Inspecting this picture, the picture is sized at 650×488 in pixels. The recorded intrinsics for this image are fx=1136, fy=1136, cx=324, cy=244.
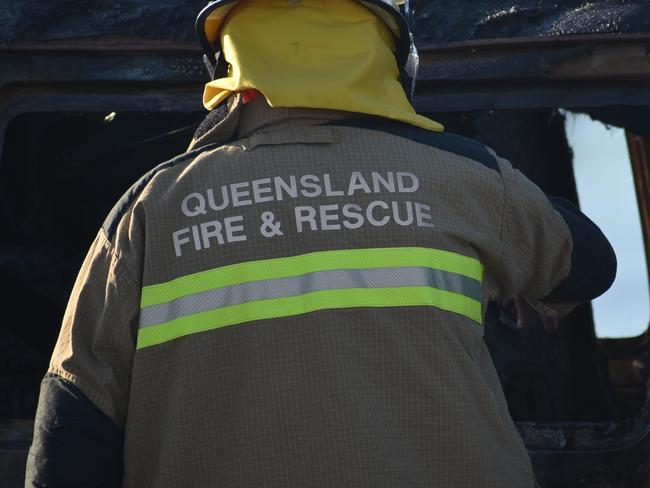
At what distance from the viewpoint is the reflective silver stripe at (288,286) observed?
1896 mm

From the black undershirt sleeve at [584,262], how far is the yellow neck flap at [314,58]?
13.6 inches

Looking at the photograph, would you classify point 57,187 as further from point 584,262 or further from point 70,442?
point 584,262

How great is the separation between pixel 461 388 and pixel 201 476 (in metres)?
0.46

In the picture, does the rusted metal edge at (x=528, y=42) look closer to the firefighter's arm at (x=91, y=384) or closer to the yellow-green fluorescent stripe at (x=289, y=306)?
the yellow-green fluorescent stripe at (x=289, y=306)

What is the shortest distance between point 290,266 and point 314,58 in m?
0.38

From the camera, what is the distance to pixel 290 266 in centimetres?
190

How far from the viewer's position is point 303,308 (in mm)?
1885

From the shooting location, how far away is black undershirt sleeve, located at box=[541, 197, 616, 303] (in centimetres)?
216

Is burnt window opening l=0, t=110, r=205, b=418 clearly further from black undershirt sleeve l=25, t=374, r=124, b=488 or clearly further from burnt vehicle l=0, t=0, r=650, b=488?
black undershirt sleeve l=25, t=374, r=124, b=488

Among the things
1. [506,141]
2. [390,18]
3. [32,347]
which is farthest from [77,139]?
[390,18]

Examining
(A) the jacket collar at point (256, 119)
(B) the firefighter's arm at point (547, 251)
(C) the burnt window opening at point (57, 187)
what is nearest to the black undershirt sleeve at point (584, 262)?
(B) the firefighter's arm at point (547, 251)

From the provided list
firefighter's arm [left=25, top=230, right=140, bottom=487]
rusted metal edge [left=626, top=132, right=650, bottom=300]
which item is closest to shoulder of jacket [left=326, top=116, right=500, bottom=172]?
firefighter's arm [left=25, top=230, right=140, bottom=487]

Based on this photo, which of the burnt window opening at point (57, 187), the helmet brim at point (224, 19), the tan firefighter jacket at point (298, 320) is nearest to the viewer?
the tan firefighter jacket at point (298, 320)

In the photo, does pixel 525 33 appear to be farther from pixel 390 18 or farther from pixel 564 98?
pixel 390 18
